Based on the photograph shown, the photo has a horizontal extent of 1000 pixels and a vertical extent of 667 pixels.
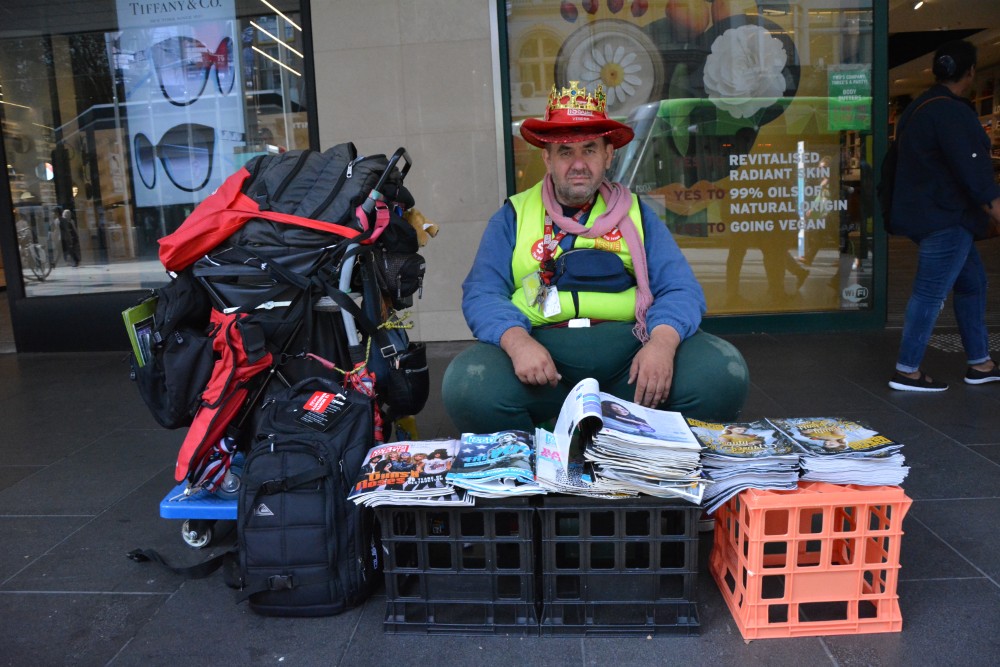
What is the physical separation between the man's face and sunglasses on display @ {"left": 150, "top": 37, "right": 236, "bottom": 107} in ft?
14.2

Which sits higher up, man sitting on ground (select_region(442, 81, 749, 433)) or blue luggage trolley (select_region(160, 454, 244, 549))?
man sitting on ground (select_region(442, 81, 749, 433))

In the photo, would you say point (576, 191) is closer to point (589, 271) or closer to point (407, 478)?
point (589, 271)

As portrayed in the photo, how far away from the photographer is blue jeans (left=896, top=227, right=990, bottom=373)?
4473mm

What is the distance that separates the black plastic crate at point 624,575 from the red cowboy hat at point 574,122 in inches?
51.5

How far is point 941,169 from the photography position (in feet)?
14.5

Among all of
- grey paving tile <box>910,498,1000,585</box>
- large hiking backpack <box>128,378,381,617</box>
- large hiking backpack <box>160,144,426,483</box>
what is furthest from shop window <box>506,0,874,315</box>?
large hiking backpack <box>128,378,381,617</box>

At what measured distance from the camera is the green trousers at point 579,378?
275cm

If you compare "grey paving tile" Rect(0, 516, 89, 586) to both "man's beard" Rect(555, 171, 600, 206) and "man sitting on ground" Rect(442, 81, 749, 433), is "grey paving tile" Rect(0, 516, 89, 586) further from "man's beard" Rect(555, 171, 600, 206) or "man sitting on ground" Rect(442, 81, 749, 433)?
"man's beard" Rect(555, 171, 600, 206)

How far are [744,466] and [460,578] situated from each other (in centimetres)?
85

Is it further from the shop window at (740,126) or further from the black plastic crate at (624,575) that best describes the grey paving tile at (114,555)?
the shop window at (740,126)

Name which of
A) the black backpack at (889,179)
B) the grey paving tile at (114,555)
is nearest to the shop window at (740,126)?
the black backpack at (889,179)

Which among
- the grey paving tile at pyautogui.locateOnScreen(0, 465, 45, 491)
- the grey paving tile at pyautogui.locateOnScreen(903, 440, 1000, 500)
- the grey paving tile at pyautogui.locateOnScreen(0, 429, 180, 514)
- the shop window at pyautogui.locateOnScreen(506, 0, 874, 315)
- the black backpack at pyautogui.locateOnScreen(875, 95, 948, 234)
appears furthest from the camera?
the shop window at pyautogui.locateOnScreen(506, 0, 874, 315)

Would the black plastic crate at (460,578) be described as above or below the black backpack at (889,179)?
below

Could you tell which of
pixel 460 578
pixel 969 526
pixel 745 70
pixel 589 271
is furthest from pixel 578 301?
pixel 745 70
